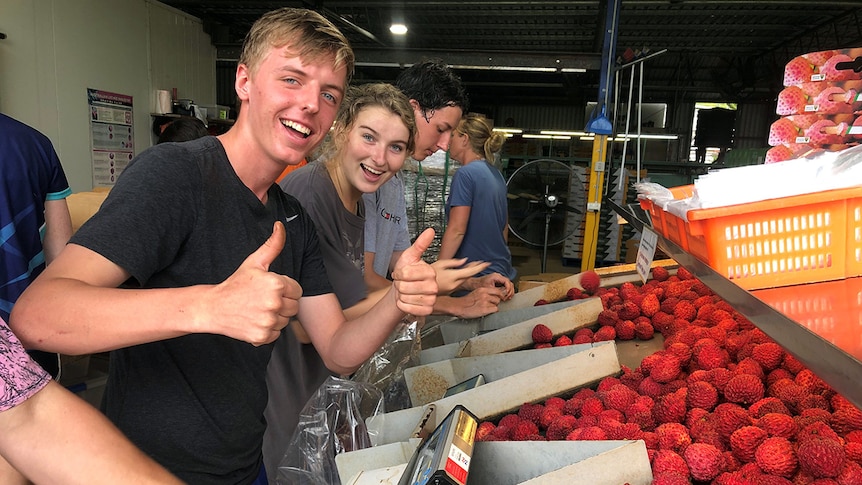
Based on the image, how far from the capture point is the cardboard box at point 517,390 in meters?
1.28

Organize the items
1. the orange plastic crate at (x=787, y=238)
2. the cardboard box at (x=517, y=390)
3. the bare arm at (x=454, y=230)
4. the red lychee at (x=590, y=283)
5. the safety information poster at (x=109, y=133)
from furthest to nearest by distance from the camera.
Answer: the safety information poster at (x=109, y=133) → the bare arm at (x=454, y=230) → the red lychee at (x=590, y=283) → the cardboard box at (x=517, y=390) → the orange plastic crate at (x=787, y=238)

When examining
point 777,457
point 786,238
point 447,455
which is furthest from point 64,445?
point 786,238

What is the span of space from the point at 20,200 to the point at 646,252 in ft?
6.43

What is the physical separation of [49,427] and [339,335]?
2.18 feet

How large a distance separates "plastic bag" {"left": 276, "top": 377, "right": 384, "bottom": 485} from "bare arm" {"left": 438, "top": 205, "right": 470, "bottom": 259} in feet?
5.08

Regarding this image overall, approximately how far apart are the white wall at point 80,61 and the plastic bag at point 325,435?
4617 millimetres

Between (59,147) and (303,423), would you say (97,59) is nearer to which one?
(59,147)

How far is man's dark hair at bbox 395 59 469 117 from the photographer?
1.99 m

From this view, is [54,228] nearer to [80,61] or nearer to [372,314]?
[372,314]

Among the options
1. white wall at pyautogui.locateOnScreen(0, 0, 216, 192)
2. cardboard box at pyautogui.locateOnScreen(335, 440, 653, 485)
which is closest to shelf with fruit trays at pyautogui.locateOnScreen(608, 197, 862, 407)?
cardboard box at pyautogui.locateOnScreen(335, 440, 653, 485)

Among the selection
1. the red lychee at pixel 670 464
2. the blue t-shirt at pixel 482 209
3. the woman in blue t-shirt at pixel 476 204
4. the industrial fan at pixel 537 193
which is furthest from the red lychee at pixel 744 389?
the industrial fan at pixel 537 193

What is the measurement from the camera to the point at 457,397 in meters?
1.33

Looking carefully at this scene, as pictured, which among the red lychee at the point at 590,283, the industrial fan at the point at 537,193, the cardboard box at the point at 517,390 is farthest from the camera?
the industrial fan at the point at 537,193

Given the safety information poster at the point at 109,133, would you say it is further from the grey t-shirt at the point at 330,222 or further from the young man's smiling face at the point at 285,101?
the young man's smiling face at the point at 285,101
